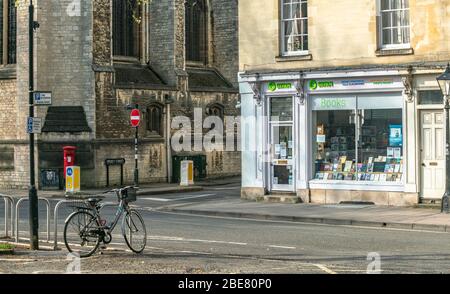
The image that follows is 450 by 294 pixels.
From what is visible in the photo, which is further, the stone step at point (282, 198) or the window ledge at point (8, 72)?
the window ledge at point (8, 72)

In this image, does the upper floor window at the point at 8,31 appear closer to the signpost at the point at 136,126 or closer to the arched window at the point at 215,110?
the signpost at the point at 136,126

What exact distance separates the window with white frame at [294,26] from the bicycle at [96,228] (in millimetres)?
12666

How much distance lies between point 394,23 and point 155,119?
1633 cm

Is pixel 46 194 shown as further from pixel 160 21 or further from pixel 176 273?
pixel 176 273

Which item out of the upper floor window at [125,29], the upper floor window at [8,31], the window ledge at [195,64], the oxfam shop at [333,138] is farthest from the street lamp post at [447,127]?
the window ledge at [195,64]

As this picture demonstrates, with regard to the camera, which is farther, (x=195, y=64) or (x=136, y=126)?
(x=195, y=64)

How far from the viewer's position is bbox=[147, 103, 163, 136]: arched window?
121 feet

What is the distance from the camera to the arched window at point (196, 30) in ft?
135

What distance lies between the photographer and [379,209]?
21.8 meters

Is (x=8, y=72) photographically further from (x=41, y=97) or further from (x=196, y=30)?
(x=41, y=97)

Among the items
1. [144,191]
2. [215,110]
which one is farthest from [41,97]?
[215,110]

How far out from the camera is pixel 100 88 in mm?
34031

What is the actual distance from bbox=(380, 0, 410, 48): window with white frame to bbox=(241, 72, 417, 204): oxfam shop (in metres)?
1.19

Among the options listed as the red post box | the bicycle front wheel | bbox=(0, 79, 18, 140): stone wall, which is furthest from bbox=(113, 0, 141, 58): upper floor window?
the bicycle front wheel
